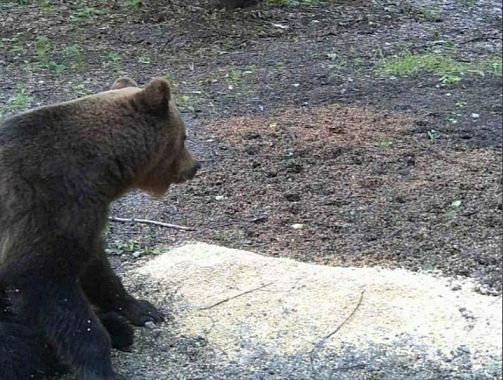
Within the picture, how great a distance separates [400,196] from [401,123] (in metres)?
1.18

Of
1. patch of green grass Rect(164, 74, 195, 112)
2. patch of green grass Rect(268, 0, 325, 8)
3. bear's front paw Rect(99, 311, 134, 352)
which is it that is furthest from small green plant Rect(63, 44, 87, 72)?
bear's front paw Rect(99, 311, 134, 352)

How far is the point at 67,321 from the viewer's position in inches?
159

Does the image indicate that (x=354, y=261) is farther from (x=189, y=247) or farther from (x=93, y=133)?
(x=93, y=133)

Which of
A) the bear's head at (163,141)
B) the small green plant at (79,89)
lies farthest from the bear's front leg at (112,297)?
the small green plant at (79,89)

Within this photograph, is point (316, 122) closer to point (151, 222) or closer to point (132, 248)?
point (151, 222)

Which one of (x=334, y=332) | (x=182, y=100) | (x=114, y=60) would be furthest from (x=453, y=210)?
(x=114, y=60)

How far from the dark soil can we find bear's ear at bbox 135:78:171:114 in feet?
3.73

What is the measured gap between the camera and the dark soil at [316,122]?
4.41 meters

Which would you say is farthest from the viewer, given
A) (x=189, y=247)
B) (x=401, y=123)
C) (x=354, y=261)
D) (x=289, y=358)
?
(x=401, y=123)

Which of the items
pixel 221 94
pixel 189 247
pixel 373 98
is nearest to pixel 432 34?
pixel 373 98

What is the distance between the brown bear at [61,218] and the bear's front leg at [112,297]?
14 centimetres

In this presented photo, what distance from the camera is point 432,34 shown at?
546 cm

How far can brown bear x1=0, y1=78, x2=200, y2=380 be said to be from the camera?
400 cm

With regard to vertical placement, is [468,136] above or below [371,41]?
above
